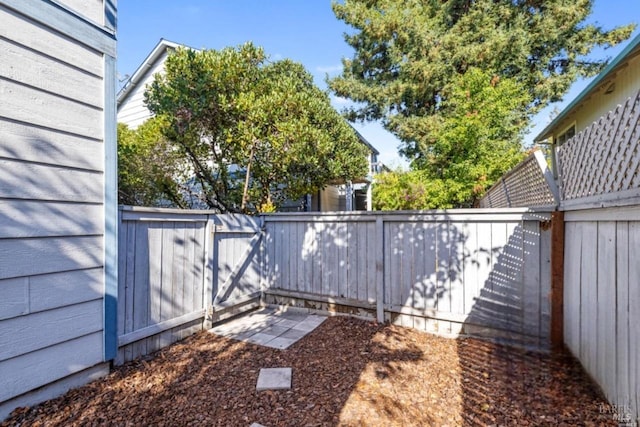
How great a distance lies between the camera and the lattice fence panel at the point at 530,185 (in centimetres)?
362

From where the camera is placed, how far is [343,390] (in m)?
2.51

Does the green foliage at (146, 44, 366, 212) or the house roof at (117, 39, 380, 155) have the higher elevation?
the house roof at (117, 39, 380, 155)

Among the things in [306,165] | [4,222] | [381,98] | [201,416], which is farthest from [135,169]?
[381,98]

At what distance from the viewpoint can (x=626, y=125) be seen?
2.04 metres

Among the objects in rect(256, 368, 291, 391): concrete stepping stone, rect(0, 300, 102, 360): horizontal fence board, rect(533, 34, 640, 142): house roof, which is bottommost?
rect(256, 368, 291, 391): concrete stepping stone

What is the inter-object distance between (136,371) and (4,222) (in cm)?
168

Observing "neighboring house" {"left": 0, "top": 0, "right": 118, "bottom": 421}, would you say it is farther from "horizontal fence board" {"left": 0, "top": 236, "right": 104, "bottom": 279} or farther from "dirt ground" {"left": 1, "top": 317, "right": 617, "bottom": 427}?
"dirt ground" {"left": 1, "top": 317, "right": 617, "bottom": 427}

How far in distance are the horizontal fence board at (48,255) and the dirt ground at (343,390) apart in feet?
3.33

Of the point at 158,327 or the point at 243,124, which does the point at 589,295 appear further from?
the point at 243,124

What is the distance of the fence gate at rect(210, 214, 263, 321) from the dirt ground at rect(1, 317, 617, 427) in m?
0.81

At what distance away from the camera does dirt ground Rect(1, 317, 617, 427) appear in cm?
217

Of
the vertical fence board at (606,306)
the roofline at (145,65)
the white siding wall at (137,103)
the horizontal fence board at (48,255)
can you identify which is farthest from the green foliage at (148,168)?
the vertical fence board at (606,306)

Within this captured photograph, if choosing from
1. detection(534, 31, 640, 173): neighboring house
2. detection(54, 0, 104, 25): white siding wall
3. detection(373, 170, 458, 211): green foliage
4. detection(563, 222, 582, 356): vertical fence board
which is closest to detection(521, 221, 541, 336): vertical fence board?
detection(563, 222, 582, 356): vertical fence board

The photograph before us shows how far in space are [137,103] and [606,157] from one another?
11867mm
